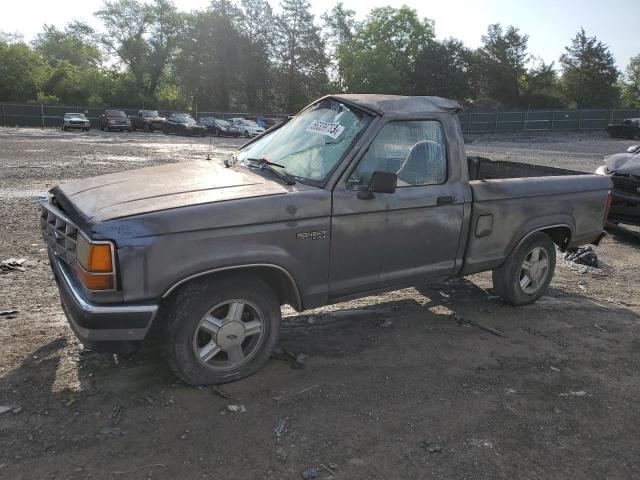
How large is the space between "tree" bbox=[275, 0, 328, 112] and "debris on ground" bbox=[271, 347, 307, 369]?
199 feet

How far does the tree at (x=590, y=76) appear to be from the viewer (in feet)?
193

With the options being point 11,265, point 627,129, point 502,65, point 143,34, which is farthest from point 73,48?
point 11,265

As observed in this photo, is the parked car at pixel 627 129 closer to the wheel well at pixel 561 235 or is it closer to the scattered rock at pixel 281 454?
the wheel well at pixel 561 235

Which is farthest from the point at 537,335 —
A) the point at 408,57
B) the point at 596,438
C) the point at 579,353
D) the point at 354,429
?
the point at 408,57

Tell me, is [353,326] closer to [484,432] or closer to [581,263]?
[484,432]

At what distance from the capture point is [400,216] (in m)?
3.98

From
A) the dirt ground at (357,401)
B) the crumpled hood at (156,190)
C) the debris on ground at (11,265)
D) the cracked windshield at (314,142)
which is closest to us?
the dirt ground at (357,401)

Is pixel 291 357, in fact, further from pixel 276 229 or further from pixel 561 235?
pixel 561 235

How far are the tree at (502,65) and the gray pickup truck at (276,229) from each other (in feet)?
202

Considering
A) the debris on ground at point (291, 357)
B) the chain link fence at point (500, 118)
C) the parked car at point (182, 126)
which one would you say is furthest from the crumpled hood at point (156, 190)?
the chain link fence at point (500, 118)

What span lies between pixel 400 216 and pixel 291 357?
1.36 metres

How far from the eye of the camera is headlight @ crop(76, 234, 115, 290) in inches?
116

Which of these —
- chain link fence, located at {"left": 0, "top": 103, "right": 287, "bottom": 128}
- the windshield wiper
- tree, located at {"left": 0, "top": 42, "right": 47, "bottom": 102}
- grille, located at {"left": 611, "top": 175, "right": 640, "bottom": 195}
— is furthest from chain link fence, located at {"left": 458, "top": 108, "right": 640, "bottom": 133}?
tree, located at {"left": 0, "top": 42, "right": 47, "bottom": 102}

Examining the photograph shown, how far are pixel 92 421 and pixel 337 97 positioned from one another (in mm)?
2975
